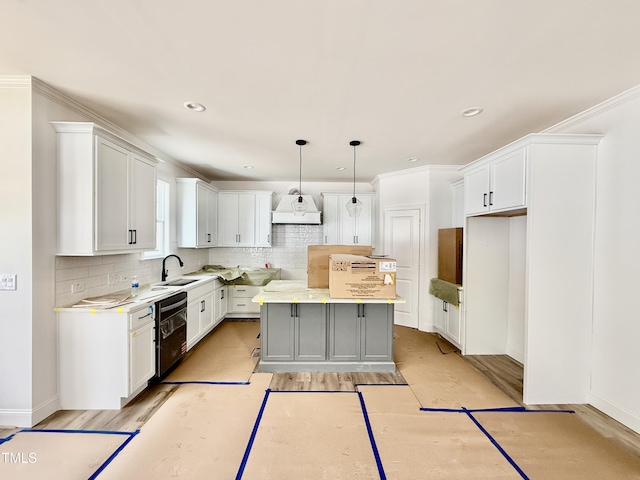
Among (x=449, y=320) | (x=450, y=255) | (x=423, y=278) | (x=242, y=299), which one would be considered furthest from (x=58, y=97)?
(x=449, y=320)

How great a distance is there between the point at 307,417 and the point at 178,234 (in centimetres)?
338

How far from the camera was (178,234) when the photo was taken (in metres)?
4.42

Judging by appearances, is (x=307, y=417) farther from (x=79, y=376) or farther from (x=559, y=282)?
(x=559, y=282)

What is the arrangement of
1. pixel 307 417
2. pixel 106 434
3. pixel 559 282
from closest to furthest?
1. pixel 106 434
2. pixel 307 417
3. pixel 559 282

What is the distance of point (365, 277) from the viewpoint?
287 cm

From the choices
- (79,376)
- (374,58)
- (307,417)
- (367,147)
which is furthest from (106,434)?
(367,147)

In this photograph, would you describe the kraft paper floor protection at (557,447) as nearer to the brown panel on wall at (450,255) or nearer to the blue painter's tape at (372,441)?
the blue painter's tape at (372,441)

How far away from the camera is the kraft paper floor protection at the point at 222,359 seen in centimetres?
302

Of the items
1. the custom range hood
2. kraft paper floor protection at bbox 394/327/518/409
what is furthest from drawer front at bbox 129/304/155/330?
the custom range hood

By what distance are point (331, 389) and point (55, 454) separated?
2.11 meters

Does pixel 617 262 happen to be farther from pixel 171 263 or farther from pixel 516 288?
pixel 171 263

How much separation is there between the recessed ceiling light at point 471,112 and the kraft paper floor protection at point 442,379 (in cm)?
267

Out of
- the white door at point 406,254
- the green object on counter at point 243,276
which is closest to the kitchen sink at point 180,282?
the green object on counter at point 243,276

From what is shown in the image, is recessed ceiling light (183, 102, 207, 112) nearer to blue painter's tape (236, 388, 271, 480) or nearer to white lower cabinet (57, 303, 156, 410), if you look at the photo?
white lower cabinet (57, 303, 156, 410)
